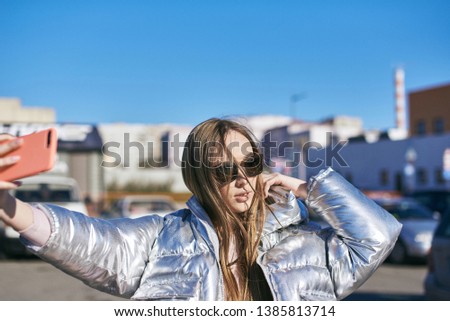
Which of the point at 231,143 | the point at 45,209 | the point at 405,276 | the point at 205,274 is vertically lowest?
the point at 405,276

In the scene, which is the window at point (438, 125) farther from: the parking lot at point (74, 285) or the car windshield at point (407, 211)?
the parking lot at point (74, 285)

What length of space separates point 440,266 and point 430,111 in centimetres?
4332

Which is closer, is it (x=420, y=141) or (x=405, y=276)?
(x=405, y=276)

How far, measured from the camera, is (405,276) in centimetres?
1202

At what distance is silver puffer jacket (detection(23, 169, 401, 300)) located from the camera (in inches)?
78.4

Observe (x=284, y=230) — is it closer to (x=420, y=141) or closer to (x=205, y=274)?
(x=205, y=274)

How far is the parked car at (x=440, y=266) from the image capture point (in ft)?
23.2

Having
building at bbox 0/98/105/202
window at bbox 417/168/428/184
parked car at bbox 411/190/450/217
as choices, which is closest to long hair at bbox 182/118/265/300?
parked car at bbox 411/190/450/217

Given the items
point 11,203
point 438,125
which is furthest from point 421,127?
point 11,203

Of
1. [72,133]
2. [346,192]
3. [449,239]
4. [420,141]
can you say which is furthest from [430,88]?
[346,192]

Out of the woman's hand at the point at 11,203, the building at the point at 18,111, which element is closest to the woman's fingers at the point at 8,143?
the woman's hand at the point at 11,203

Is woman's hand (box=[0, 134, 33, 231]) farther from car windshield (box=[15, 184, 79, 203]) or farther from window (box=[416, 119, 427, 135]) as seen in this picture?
window (box=[416, 119, 427, 135])

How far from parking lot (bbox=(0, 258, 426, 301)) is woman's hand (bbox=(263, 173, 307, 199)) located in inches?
260

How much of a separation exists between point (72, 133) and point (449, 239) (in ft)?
61.9
